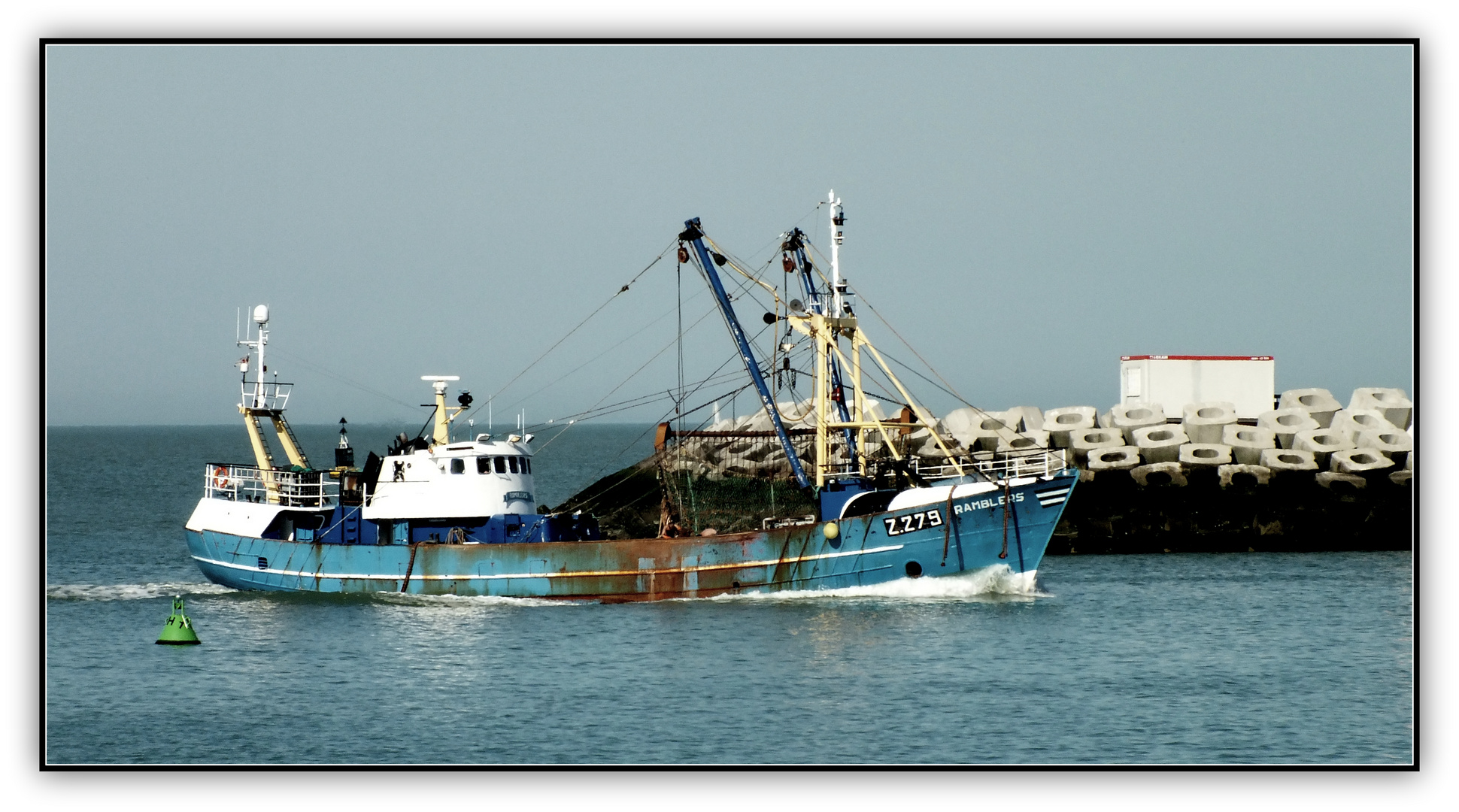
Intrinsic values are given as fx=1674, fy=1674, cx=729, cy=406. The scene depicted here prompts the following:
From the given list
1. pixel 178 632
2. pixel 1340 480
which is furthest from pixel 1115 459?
pixel 178 632

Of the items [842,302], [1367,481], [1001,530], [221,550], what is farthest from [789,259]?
[1367,481]

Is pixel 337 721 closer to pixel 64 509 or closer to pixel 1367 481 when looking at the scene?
pixel 1367 481

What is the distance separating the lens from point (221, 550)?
3366 centimetres

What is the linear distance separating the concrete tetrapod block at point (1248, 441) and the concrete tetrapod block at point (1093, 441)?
8.71 feet

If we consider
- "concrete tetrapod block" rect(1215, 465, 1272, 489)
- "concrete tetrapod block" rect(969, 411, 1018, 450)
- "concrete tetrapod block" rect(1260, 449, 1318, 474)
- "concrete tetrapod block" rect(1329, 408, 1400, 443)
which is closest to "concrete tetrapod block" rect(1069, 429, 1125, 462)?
"concrete tetrapod block" rect(969, 411, 1018, 450)

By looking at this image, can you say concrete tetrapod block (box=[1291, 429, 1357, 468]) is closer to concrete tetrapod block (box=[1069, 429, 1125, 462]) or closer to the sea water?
concrete tetrapod block (box=[1069, 429, 1125, 462])

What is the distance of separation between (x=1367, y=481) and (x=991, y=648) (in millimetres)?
17004

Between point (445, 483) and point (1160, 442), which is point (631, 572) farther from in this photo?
point (1160, 442)

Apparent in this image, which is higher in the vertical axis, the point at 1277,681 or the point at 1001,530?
the point at 1001,530

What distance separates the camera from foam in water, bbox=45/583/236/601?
3247 centimetres

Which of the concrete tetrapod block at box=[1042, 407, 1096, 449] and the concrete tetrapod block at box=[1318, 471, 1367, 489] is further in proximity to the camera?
the concrete tetrapod block at box=[1042, 407, 1096, 449]

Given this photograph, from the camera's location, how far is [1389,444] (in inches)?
1548

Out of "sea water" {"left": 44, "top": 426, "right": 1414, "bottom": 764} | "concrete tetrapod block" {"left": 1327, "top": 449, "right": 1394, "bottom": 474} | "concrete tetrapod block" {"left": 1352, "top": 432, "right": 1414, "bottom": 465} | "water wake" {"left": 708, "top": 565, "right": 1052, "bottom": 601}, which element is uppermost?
"concrete tetrapod block" {"left": 1352, "top": 432, "right": 1414, "bottom": 465}

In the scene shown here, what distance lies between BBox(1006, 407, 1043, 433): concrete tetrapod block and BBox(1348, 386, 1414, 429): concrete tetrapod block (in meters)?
8.18
